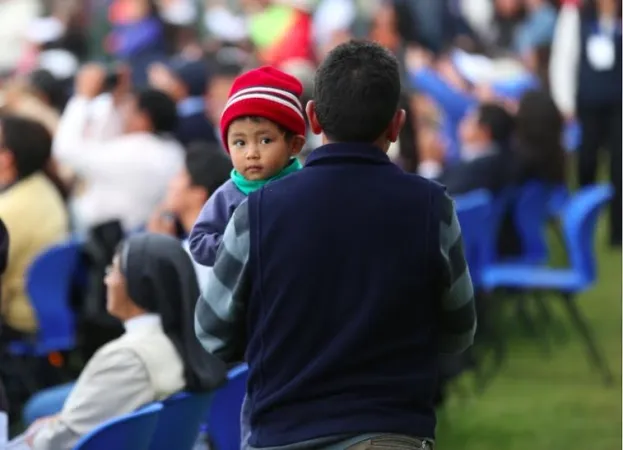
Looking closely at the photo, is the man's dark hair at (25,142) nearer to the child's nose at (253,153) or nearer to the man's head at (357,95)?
the child's nose at (253,153)

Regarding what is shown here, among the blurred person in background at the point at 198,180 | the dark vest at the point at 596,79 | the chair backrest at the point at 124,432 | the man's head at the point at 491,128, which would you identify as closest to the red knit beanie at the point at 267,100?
the chair backrest at the point at 124,432

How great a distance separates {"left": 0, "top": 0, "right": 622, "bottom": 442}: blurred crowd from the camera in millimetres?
5887

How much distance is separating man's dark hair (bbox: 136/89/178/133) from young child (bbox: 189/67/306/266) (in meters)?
3.69

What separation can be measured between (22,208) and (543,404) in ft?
7.90

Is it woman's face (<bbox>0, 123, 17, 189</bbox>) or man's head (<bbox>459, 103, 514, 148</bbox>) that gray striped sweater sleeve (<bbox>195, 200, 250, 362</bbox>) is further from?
man's head (<bbox>459, 103, 514, 148</bbox>)

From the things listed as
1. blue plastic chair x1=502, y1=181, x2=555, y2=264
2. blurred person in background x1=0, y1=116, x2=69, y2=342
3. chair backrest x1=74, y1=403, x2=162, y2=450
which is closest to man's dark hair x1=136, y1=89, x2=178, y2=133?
blurred person in background x1=0, y1=116, x2=69, y2=342

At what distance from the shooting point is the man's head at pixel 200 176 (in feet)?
14.6

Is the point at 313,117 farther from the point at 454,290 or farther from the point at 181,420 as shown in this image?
the point at 181,420

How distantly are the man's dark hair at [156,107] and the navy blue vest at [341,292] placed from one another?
13.6 ft

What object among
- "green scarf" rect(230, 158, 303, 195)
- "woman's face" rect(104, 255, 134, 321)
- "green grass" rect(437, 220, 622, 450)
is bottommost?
"green grass" rect(437, 220, 622, 450)

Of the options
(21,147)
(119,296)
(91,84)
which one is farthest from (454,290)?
(91,84)

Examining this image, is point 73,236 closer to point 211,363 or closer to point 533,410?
point 533,410

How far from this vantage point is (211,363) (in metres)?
3.77

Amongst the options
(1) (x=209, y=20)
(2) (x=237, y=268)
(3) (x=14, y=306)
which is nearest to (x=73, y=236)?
(3) (x=14, y=306)
